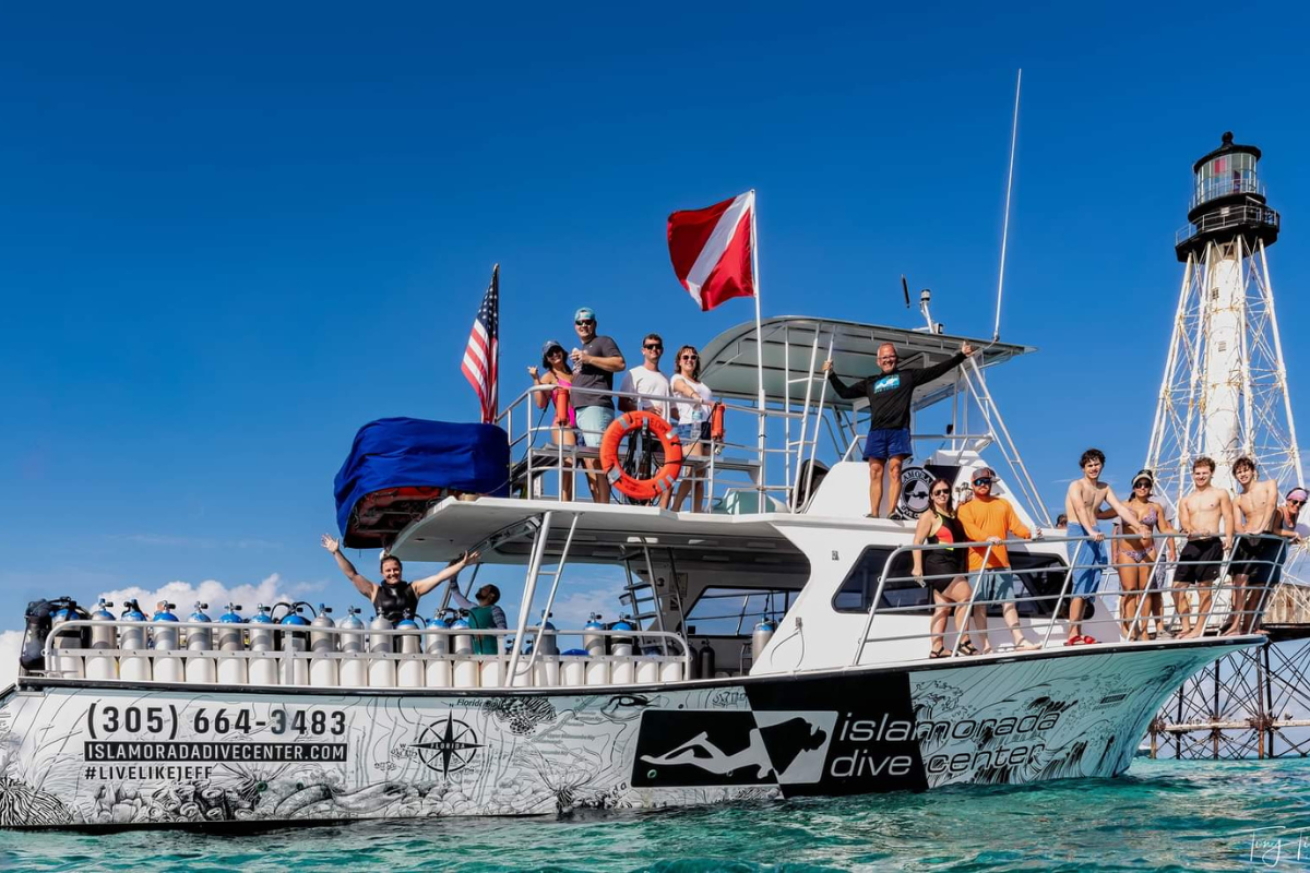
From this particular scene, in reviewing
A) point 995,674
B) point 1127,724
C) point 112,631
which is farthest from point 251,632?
point 1127,724

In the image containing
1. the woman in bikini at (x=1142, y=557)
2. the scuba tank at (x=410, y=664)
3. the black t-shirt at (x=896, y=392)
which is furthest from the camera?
the black t-shirt at (x=896, y=392)

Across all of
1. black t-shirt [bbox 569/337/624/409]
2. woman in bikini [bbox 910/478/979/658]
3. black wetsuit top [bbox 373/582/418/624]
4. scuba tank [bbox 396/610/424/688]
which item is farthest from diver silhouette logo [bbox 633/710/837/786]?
black t-shirt [bbox 569/337/624/409]

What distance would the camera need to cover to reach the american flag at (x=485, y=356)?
473 inches

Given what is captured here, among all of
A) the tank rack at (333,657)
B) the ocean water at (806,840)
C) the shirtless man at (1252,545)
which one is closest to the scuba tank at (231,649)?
the tank rack at (333,657)

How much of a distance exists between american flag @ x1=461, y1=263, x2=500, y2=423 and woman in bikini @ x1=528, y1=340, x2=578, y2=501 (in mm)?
738

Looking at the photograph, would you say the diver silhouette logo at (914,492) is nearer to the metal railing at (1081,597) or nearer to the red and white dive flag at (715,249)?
the metal railing at (1081,597)

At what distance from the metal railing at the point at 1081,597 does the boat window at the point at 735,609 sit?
241 cm

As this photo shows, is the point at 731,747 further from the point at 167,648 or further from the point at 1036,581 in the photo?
the point at 167,648

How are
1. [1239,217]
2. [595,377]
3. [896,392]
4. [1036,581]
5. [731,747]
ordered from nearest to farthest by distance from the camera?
1. [731,747]
2. [896,392]
3. [1036,581]
4. [595,377]
5. [1239,217]

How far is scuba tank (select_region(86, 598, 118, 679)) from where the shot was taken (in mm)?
9492

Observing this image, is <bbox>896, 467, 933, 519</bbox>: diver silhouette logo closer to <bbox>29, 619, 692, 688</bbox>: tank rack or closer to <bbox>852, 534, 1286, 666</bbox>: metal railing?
<bbox>852, 534, 1286, 666</bbox>: metal railing

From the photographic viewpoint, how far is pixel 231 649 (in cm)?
995

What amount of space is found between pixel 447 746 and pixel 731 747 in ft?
7.85

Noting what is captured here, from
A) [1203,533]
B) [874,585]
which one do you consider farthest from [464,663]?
[1203,533]
